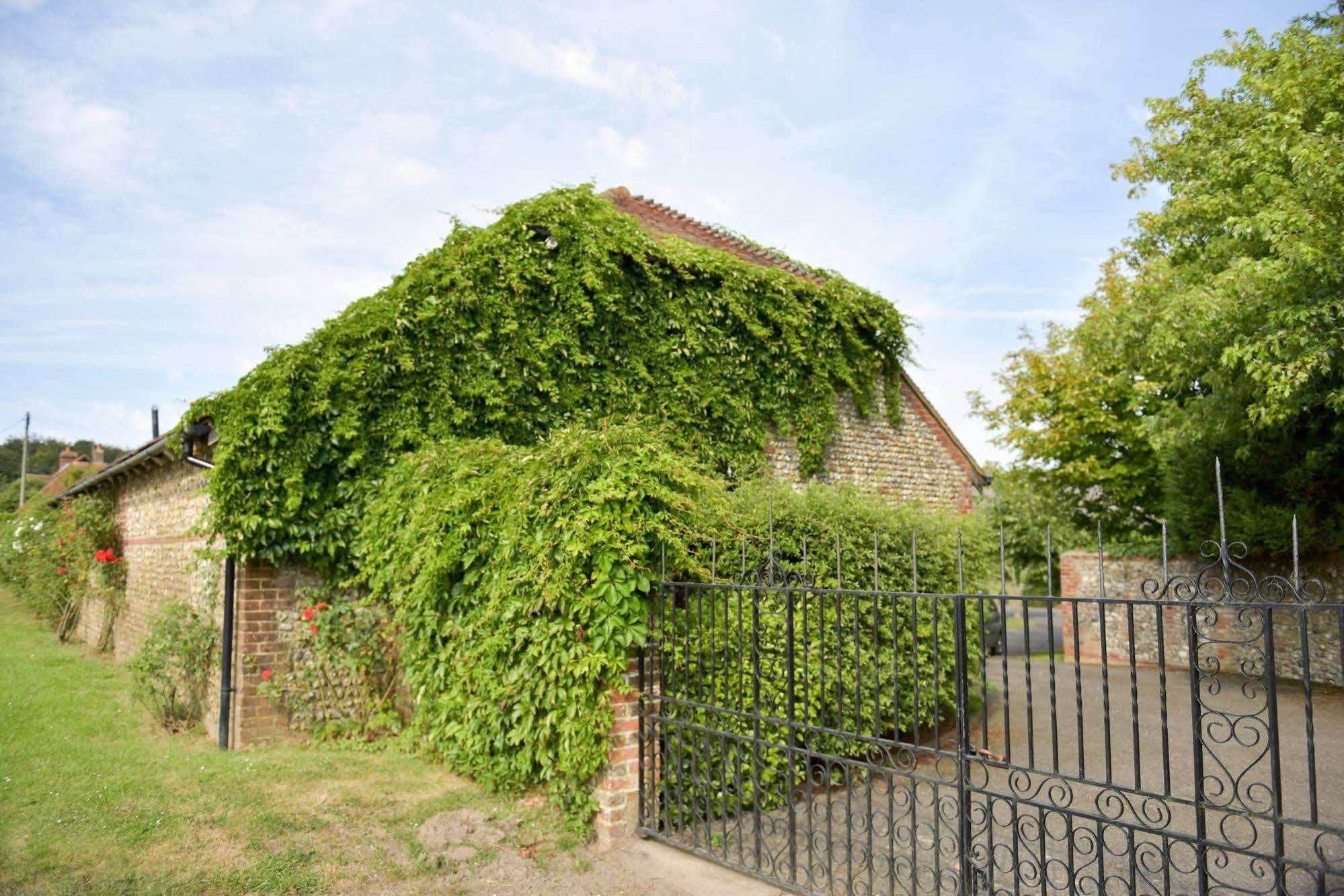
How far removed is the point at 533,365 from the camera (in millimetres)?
9438

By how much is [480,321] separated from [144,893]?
19.7 ft

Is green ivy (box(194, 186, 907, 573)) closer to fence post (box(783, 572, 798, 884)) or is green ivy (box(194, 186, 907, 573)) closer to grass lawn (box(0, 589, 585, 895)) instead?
grass lawn (box(0, 589, 585, 895))

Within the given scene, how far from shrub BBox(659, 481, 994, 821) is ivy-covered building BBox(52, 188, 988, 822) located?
2.79 meters

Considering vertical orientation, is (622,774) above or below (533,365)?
below

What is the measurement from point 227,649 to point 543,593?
4405 millimetres

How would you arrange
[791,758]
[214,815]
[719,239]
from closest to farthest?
[791,758] < [214,815] < [719,239]

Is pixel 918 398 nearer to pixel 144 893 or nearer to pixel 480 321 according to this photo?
pixel 480 321

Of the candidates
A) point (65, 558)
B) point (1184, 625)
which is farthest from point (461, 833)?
point (65, 558)

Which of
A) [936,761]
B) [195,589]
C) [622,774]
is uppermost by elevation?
[195,589]

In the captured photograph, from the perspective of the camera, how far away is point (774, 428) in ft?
39.3

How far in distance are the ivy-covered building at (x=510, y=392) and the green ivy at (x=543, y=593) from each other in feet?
6.44

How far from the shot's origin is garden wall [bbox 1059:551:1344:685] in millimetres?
12555

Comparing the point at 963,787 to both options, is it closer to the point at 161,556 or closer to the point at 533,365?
the point at 533,365

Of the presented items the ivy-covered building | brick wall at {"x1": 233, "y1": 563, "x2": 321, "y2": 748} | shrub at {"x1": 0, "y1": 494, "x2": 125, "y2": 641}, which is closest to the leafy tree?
the ivy-covered building
